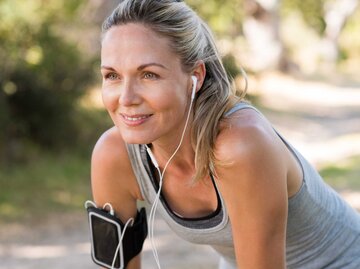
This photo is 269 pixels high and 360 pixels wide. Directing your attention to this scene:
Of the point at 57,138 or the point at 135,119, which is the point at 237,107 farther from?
the point at 57,138

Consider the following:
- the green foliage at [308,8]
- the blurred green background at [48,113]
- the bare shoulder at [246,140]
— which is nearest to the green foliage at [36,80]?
the blurred green background at [48,113]

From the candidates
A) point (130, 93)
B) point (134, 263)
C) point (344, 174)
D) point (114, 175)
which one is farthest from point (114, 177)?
point (344, 174)

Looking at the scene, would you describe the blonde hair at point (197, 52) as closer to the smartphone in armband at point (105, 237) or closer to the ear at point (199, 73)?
the ear at point (199, 73)

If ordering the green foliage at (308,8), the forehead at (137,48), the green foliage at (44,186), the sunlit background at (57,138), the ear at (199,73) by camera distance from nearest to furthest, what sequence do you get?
the forehead at (137,48), the ear at (199,73), the sunlit background at (57,138), the green foliage at (44,186), the green foliage at (308,8)

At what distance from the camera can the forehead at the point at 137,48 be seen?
1.80 metres

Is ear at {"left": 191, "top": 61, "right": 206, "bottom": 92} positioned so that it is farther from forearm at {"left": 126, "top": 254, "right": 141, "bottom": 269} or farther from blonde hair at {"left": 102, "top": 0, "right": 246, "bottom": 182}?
forearm at {"left": 126, "top": 254, "right": 141, "bottom": 269}

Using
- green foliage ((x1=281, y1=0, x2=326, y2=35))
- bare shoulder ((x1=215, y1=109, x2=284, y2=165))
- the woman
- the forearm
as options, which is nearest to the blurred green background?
the forearm

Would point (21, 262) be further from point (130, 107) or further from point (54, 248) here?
point (130, 107)

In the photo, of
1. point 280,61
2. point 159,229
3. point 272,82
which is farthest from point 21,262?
point 280,61

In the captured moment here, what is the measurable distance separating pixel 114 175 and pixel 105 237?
0.20 metres

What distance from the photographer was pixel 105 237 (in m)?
2.20

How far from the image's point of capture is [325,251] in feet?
6.77

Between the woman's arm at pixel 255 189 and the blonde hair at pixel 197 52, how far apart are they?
5 cm

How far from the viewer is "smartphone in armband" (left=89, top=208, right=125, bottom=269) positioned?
216cm
